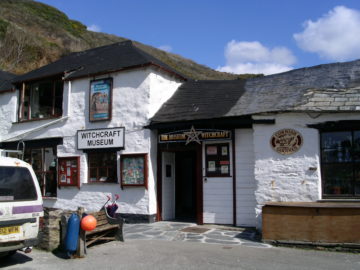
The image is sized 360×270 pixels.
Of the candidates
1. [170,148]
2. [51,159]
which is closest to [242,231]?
[170,148]

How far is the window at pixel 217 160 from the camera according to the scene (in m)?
11.1

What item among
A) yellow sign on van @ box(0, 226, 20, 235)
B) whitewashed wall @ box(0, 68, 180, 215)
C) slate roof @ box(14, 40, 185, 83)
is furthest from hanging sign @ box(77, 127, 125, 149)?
yellow sign on van @ box(0, 226, 20, 235)

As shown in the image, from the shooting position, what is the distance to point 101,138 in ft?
41.9

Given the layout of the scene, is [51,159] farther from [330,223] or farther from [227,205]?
[330,223]

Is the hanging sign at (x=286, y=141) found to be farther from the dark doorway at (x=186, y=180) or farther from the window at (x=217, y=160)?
the dark doorway at (x=186, y=180)

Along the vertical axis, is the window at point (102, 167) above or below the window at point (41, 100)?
below

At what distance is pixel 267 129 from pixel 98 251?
5.29 m

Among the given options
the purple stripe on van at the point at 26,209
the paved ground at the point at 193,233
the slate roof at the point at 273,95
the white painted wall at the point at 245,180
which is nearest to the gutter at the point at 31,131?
the slate roof at the point at 273,95

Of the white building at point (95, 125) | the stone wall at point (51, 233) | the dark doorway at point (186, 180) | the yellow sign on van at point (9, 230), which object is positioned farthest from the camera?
the dark doorway at point (186, 180)

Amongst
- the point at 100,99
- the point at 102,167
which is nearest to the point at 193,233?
the point at 102,167

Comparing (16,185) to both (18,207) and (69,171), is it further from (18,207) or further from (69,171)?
(69,171)

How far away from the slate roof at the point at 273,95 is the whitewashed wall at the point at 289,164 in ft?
0.98

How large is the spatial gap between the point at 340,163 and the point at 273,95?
9.29 feet

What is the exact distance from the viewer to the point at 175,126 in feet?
38.4
